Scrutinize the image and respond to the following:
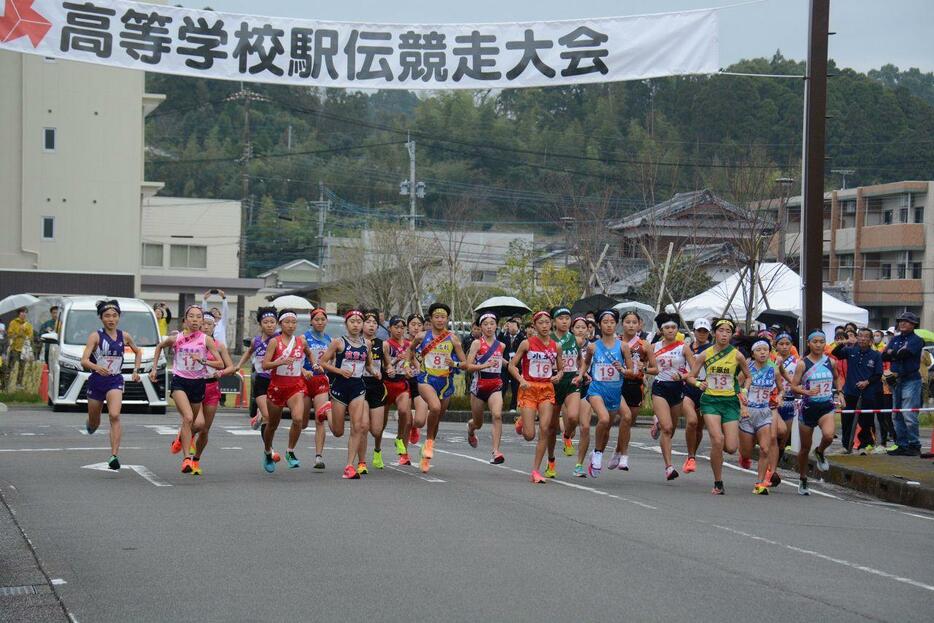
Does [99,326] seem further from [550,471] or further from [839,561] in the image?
[839,561]

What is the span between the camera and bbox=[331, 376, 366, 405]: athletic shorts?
1516 centimetres

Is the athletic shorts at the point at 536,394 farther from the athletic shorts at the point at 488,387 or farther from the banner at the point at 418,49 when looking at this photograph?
the banner at the point at 418,49

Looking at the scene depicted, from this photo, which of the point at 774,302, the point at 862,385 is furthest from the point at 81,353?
the point at 774,302

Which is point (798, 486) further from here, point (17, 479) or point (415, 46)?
point (17, 479)

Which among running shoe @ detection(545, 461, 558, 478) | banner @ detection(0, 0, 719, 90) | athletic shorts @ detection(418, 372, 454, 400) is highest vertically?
banner @ detection(0, 0, 719, 90)

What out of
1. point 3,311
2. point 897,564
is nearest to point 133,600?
point 897,564

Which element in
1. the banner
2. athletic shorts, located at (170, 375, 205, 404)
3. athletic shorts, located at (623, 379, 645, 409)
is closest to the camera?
athletic shorts, located at (170, 375, 205, 404)

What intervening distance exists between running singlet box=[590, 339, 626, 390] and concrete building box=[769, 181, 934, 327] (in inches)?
1660

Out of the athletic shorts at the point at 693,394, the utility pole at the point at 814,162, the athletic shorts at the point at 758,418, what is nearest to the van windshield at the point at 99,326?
the utility pole at the point at 814,162

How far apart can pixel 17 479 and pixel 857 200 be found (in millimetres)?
51630

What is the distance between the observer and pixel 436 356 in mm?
15867

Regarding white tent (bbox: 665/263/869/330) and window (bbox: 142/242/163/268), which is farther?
window (bbox: 142/242/163/268)

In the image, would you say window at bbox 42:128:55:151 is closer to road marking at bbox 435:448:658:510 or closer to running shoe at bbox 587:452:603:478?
road marking at bbox 435:448:658:510

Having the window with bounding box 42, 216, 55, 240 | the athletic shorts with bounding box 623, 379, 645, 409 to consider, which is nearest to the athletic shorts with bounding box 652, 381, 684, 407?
the athletic shorts with bounding box 623, 379, 645, 409
